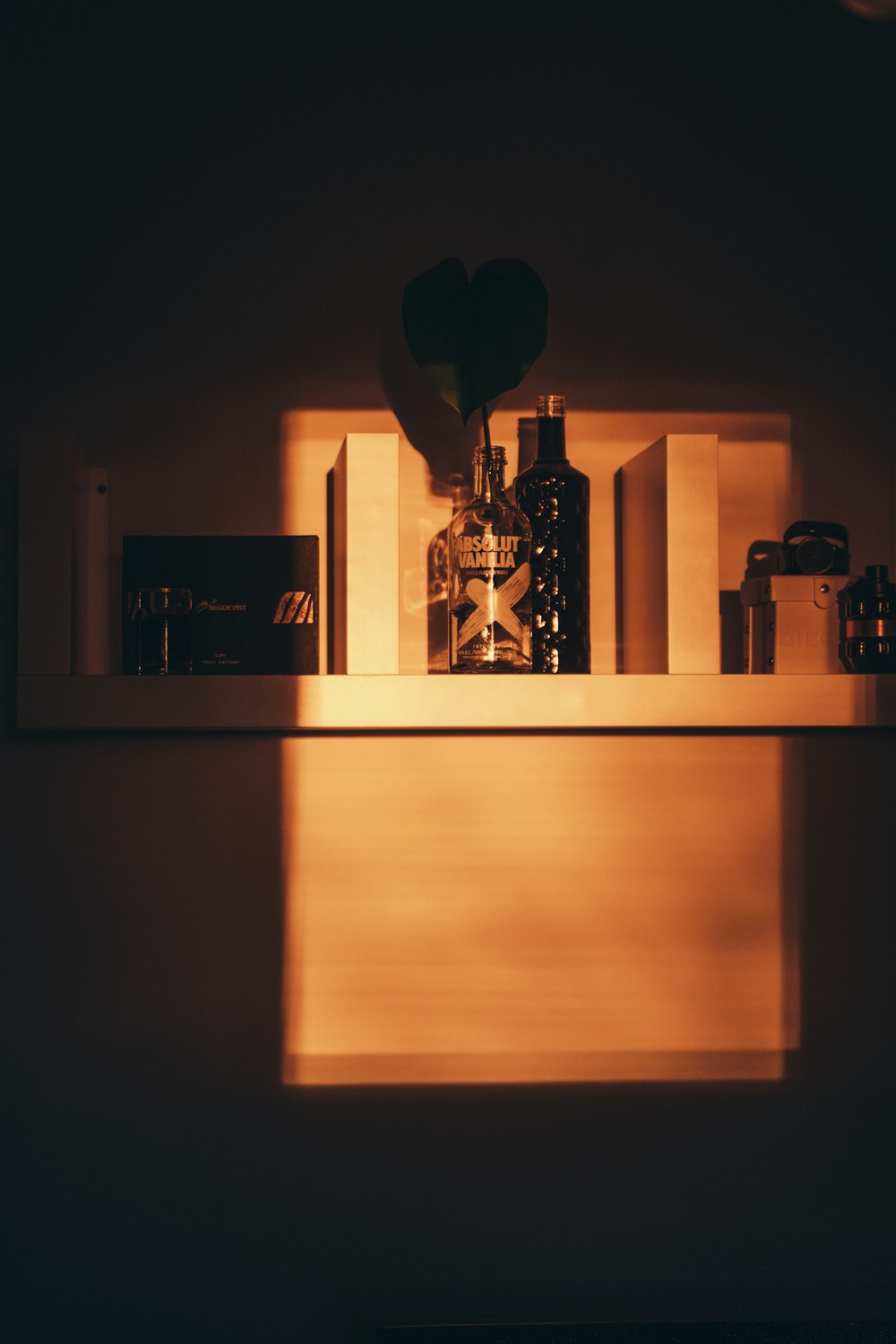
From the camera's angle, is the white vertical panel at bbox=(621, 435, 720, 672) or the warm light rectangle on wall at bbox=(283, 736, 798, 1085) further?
the warm light rectangle on wall at bbox=(283, 736, 798, 1085)

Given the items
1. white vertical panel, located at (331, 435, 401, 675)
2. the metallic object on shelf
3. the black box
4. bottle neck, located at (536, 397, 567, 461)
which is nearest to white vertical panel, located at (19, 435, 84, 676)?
the black box

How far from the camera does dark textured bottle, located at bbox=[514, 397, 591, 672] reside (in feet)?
3.53

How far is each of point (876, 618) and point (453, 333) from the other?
21.2 inches

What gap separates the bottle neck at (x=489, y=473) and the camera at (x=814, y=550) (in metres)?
0.31

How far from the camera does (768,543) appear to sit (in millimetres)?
1213

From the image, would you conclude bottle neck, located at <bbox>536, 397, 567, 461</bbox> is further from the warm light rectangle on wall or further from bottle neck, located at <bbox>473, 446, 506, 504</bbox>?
the warm light rectangle on wall

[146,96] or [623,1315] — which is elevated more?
[146,96]

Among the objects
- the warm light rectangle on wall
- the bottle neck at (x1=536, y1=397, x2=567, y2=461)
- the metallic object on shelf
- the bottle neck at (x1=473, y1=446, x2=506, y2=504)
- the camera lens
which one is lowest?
the warm light rectangle on wall

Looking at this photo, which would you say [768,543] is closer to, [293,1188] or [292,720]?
[292,720]

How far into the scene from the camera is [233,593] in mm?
1072

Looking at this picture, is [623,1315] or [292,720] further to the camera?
[623,1315]

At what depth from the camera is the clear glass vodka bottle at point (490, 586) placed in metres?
1.04

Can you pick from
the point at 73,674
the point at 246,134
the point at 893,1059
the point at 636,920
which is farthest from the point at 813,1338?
the point at 246,134

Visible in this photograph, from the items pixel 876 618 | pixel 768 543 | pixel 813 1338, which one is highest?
pixel 768 543
